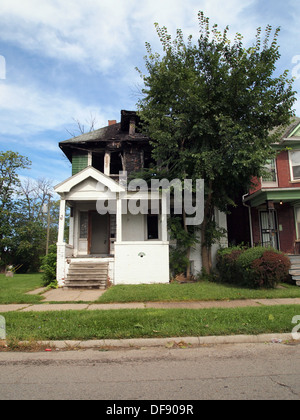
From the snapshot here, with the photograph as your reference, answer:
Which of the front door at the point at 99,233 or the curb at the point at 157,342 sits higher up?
the front door at the point at 99,233

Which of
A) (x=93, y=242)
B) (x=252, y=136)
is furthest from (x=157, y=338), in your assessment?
(x=93, y=242)

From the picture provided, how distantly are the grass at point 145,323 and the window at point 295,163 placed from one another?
10233mm

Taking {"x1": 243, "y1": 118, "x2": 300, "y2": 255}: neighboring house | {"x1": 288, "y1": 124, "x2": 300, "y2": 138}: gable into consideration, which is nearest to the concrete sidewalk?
{"x1": 243, "y1": 118, "x2": 300, "y2": 255}: neighboring house

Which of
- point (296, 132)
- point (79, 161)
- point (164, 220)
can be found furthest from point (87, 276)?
point (296, 132)

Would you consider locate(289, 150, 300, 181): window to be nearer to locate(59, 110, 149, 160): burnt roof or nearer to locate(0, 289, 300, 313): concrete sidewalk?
locate(59, 110, 149, 160): burnt roof

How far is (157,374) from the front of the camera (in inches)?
151

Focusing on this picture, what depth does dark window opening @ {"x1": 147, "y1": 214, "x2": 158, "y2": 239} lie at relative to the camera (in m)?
15.3

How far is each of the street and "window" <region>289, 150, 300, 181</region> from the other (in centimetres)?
1226

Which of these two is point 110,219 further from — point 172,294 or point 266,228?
point 266,228

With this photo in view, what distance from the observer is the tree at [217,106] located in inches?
422

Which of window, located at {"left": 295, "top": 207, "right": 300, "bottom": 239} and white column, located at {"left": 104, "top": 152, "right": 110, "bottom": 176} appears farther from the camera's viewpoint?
white column, located at {"left": 104, "top": 152, "right": 110, "bottom": 176}

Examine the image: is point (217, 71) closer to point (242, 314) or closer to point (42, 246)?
point (242, 314)

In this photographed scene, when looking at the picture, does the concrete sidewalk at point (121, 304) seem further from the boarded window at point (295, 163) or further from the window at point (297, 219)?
the boarded window at point (295, 163)

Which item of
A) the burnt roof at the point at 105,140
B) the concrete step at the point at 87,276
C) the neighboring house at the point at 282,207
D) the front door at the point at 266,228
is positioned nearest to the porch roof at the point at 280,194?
the neighboring house at the point at 282,207
